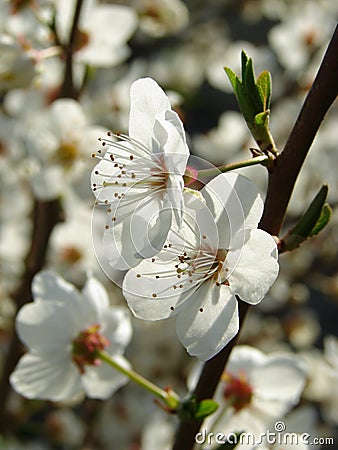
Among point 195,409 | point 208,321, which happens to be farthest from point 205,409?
point 208,321

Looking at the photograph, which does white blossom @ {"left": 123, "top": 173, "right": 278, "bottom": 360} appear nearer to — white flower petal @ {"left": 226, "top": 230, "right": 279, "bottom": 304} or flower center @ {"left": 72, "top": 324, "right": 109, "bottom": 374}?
white flower petal @ {"left": 226, "top": 230, "right": 279, "bottom": 304}

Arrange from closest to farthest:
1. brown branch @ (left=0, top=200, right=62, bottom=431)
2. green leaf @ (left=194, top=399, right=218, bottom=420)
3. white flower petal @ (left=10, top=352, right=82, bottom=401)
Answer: green leaf @ (left=194, top=399, right=218, bottom=420) → white flower petal @ (left=10, top=352, right=82, bottom=401) → brown branch @ (left=0, top=200, right=62, bottom=431)

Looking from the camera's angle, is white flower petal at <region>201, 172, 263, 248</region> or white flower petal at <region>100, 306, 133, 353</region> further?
white flower petal at <region>100, 306, 133, 353</region>

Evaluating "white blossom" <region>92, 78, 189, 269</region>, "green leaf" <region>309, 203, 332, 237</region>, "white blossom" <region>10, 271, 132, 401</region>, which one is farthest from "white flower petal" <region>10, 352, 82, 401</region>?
"green leaf" <region>309, 203, 332, 237</region>

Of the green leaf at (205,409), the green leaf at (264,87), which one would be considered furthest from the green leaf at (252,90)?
the green leaf at (205,409)

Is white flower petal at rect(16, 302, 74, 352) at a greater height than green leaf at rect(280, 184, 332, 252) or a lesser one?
lesser
